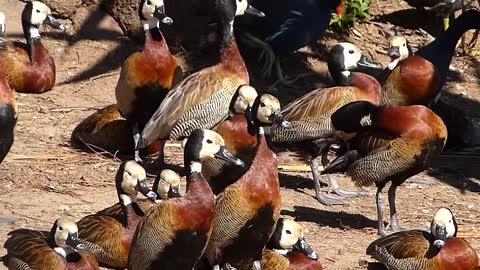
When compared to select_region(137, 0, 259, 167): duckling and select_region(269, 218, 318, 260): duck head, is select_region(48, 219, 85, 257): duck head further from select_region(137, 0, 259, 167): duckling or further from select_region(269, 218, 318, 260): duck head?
select_region(137, 0, 259, 167): duckling

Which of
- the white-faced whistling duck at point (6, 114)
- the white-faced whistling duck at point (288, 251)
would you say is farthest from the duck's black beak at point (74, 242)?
the white-faced whistling duck at point (6, 114)

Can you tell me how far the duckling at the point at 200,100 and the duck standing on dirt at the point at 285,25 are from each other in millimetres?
1942

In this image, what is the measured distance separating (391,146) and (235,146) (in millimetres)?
946

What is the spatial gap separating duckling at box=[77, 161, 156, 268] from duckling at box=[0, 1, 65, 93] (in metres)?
3.02

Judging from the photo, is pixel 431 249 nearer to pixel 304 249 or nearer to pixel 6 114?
pixel 304 249

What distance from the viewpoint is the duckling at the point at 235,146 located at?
7.84m

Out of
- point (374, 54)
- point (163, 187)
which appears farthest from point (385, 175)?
point (374, 54)

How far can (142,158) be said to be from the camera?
9.87 metres

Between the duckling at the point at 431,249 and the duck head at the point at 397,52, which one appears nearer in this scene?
the duckling at the point at 431,249

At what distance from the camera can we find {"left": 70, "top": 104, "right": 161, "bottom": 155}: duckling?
9742 millimetres

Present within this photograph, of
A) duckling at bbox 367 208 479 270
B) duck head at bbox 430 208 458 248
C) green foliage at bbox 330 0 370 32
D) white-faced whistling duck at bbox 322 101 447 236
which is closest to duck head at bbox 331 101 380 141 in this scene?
white-faced whistling duck at bbox 322 101 447 236

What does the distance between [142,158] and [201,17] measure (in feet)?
7.24

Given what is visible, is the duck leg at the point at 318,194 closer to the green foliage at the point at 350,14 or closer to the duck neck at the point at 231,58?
the duck neck at the point at 231,58

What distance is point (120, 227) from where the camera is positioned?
7398 millimetres
